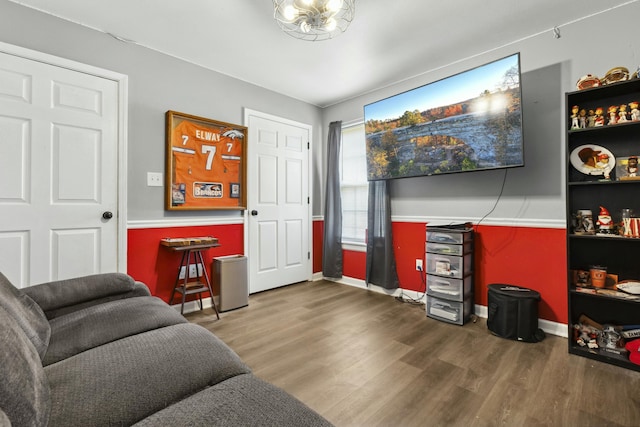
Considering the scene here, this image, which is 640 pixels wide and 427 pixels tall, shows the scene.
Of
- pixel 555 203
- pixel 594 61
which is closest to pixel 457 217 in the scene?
pixel 555 203

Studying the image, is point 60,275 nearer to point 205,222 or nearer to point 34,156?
point 34,156

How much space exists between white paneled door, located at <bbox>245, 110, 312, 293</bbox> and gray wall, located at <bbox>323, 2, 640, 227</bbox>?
1.79m

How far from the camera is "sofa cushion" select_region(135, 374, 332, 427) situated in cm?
67

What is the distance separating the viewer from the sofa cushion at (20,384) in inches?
23.2

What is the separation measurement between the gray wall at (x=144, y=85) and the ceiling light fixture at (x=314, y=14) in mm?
1149

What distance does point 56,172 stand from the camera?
2.24 meters

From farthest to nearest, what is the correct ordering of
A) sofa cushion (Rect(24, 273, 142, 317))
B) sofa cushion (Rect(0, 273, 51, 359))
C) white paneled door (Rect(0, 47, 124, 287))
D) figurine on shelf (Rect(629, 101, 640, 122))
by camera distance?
white paneled door (Rect(0, 47, 124, 287)) → figurine on shelf (Rect(629, 101, 640, 122)) → sofa cushion (Rect(24, 273, 142, 317)) → sofa cushion (Rect(0, 273, 51, 359))

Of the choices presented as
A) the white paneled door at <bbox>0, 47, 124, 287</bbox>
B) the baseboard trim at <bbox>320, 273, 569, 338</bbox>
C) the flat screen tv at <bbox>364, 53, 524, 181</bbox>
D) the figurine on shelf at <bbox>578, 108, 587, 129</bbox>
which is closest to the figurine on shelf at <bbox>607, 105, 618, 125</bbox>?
the figurine on shelf at <bbox>578, 108, 587, 129</bbox>

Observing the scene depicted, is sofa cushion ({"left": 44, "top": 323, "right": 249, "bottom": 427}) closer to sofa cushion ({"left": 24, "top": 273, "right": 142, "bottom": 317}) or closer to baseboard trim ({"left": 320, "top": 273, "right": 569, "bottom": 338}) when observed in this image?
sofa cushion ({"left": 24, "top": 273, "right": 142, "bottom": 317})

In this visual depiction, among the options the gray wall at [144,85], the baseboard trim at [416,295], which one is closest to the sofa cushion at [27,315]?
the gray wall at [144,85]

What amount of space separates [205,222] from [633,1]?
394cm

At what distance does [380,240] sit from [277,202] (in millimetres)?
1370

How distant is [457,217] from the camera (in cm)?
292

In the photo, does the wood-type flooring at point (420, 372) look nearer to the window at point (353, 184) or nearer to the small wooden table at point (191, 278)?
the small wooden table at point (191, 278)
